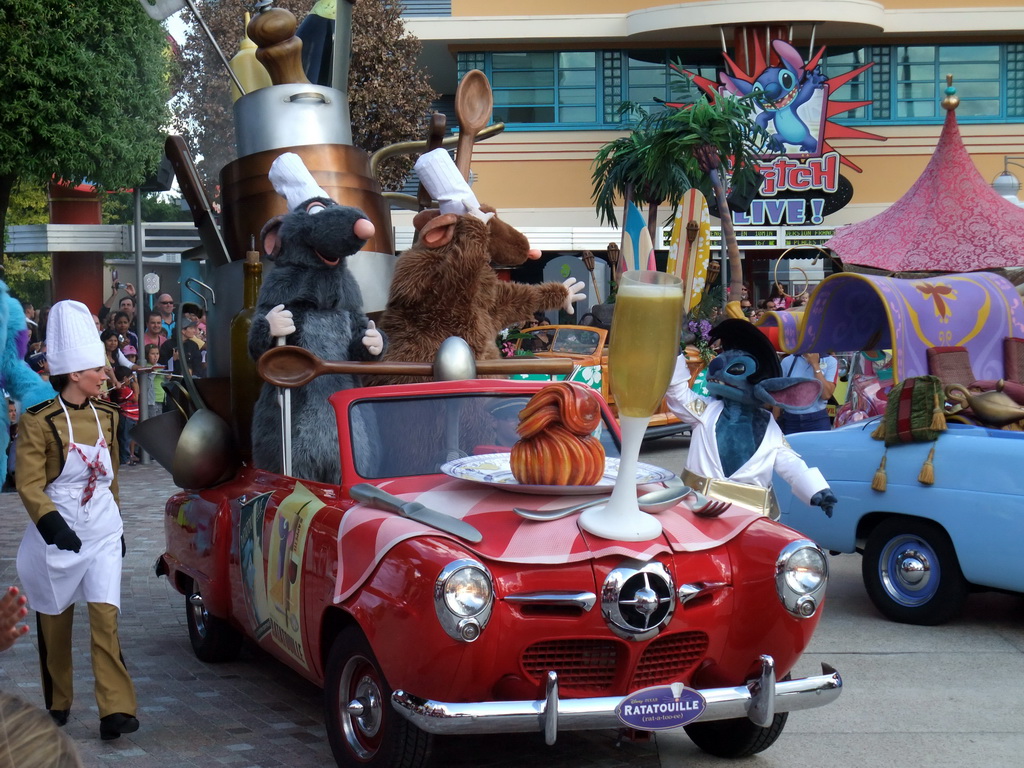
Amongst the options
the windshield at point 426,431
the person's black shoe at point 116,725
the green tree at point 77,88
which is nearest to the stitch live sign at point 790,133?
the green tree at point 77,88

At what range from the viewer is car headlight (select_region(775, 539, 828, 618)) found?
14.0 feet

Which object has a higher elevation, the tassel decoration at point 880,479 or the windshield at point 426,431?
the windshield at point 426,431

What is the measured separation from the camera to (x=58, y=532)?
15.7 feet

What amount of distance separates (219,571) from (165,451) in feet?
4.59

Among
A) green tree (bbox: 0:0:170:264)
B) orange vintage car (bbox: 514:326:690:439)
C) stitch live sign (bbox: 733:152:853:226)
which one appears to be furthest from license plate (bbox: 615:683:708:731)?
stitch live sign (bbox: 733:152:853:226)

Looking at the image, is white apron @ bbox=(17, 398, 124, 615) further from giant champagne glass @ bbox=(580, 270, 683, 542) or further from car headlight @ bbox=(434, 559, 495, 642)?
giant champagne glass @ bbox=(580, 270, 683, 542)

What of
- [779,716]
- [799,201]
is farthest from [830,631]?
[799,201]

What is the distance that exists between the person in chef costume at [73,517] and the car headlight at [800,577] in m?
2.72

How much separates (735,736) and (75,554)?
A: 278 centimetres

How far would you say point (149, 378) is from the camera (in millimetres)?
14984

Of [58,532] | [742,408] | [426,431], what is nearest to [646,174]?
[742,408]

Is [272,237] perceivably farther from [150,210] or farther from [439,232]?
[150,210]

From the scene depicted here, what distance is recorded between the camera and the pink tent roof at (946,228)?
1018 centimetres

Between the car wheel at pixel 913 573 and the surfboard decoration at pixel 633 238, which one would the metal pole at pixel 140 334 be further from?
the car wheel at pixel 913 573
